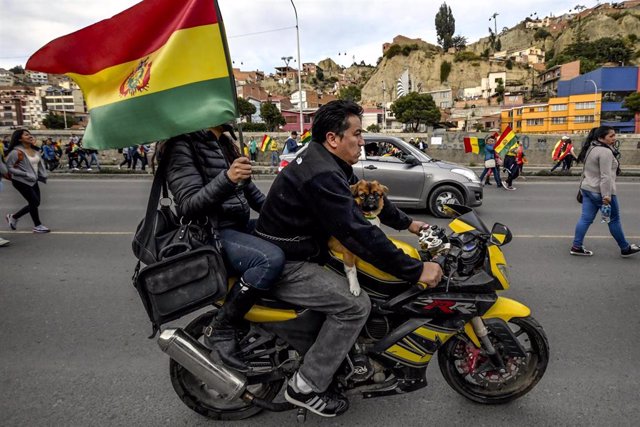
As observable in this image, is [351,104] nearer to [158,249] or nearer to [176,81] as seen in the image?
[176,81]

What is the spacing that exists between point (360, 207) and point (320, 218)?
1.10 ft

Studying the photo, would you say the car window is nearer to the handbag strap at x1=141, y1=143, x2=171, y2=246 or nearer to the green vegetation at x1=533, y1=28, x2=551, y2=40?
the handbag strap at x1=141, y1=143, x2=171, y2=246

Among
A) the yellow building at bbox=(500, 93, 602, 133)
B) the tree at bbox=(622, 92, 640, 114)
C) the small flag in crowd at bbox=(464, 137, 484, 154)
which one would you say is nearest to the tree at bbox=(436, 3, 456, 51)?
the yellow building at bbox=(500, 93, 602, 133)

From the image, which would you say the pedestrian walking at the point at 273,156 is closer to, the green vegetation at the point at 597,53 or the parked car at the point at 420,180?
the parked car at the point at 420,180

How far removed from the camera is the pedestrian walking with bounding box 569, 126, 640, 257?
558 cm

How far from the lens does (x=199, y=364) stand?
2.43 meters

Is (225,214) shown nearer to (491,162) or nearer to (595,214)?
(595,214)

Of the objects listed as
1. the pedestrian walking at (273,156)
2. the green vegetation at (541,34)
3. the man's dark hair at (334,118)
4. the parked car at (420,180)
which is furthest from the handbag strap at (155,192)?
the green vegetation at (541,34)

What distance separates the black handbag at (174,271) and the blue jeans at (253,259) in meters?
0.09

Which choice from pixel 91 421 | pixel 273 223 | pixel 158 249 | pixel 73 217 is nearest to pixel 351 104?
pixel 273 223

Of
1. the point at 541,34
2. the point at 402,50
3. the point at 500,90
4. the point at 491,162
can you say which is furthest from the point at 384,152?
the point at 541,34

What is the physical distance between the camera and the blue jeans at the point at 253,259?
2.33 metres

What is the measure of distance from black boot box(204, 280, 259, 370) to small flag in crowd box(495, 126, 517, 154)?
13.4 metres

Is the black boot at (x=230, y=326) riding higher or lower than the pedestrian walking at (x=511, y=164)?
higher
